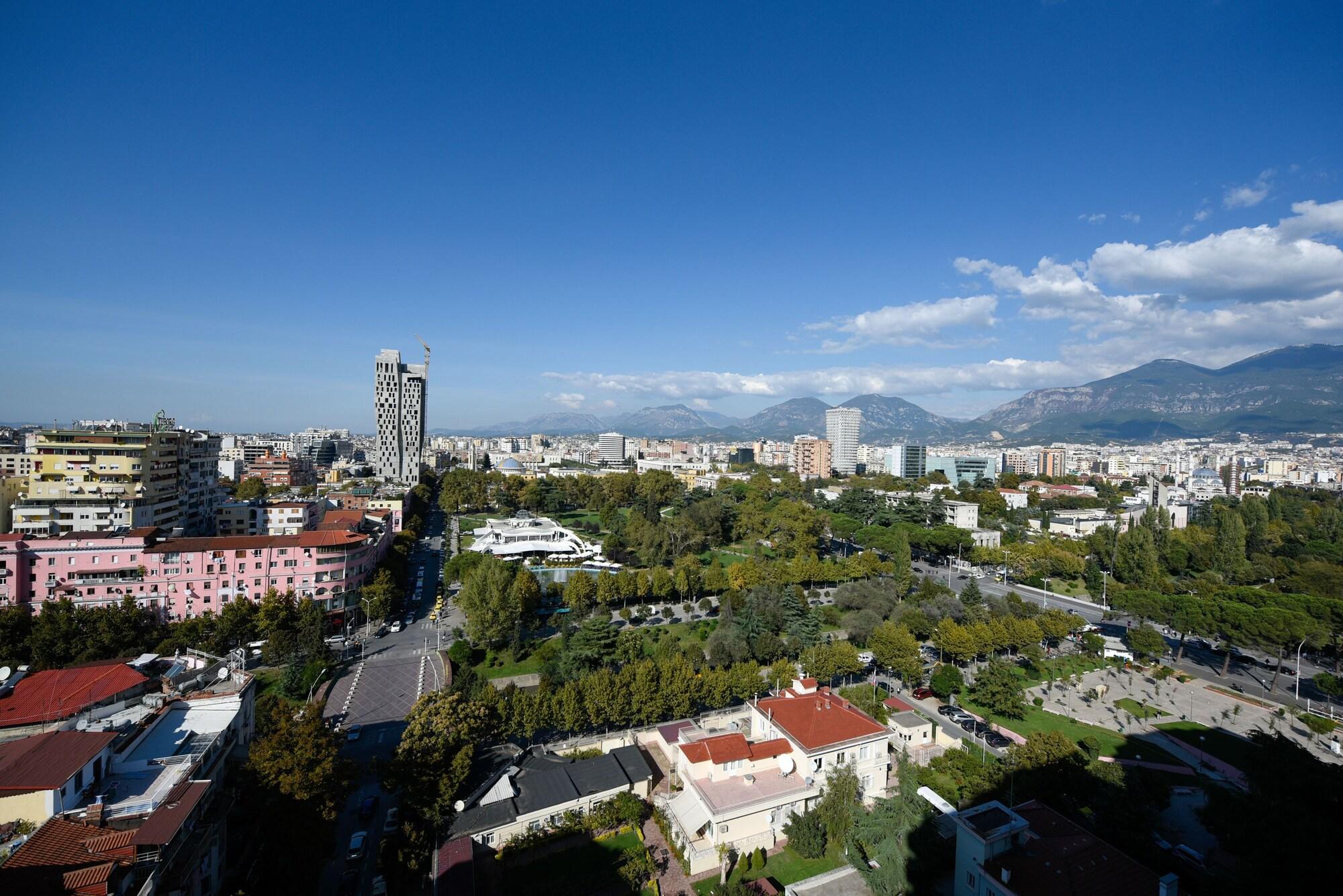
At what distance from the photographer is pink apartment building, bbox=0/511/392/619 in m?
20.0

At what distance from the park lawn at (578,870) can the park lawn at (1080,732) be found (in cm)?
1046

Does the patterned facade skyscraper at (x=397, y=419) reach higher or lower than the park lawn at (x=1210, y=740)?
higher

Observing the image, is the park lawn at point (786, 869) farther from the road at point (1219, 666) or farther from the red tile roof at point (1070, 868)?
the road at point (1219, 666)

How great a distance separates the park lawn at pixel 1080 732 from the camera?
15609 mm

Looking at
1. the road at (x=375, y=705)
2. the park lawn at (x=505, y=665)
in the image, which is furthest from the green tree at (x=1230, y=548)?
the road at (x=375, y=705)

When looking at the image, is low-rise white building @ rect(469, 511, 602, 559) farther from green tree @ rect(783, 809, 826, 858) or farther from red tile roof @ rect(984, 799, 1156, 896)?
red tile roof @ rect(984, 799, 1156, 896)

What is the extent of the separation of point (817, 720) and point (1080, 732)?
8.51m

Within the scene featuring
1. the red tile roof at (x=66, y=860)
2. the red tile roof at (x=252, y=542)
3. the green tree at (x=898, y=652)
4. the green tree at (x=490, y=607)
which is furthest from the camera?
the red tile roof at (x=252, y=542)

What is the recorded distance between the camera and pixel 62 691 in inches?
461

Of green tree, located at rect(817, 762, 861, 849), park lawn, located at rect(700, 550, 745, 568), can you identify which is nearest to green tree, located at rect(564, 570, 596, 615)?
park lawn, located at rect(700, 550, 745, 568)

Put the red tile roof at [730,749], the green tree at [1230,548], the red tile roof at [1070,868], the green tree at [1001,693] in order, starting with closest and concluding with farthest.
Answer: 1. the red tile roof at [1070,868]
2. the red tile roof at [730,749]
3. the green tree at [1001,693]
4. the green tree at [1230,548]

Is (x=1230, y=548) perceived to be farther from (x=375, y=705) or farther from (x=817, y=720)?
(x=375, y=705)

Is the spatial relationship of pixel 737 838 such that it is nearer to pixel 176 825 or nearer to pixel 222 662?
pixel 176 825

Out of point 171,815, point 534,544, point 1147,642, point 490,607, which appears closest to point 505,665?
point 490,607
